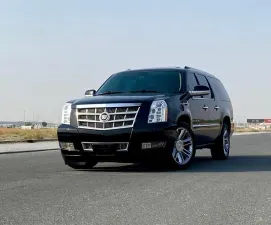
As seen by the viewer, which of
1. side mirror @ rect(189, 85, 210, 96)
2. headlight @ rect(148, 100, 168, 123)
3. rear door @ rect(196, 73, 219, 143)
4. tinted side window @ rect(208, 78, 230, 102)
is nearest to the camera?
headlight @ rect(148, 100, 168, 123)

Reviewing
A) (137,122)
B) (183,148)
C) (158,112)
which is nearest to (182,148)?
(183,148)

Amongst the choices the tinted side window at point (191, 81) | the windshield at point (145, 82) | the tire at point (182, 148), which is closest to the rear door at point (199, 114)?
the tinted side window at point (191, 81)

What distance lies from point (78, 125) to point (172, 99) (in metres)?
1.78

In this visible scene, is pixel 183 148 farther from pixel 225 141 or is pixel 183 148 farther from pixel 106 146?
pixel 225 141

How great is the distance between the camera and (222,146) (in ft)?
41.0

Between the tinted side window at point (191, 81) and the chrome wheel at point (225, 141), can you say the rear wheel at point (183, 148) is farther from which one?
the chrome wheel at point (225, 141)

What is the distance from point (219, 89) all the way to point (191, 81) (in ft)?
7.79

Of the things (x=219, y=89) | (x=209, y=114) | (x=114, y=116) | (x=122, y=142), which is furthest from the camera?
(x=219, y=89)

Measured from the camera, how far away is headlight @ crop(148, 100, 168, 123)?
9.03 meters

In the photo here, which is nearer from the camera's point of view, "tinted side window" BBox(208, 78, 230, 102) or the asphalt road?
the asphalt road

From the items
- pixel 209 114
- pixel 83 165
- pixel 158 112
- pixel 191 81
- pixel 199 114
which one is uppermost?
pixel 191 81

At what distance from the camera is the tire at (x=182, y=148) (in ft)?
30.8

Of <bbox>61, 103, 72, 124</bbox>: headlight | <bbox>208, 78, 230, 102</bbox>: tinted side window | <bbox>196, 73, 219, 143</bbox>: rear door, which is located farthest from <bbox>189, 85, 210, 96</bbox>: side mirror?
<bbox>61, 103, 72, 124</bbox>: headlight

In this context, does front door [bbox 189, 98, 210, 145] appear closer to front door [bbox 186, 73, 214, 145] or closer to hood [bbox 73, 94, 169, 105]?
front door [bbox 186, 73, 214, 145]
